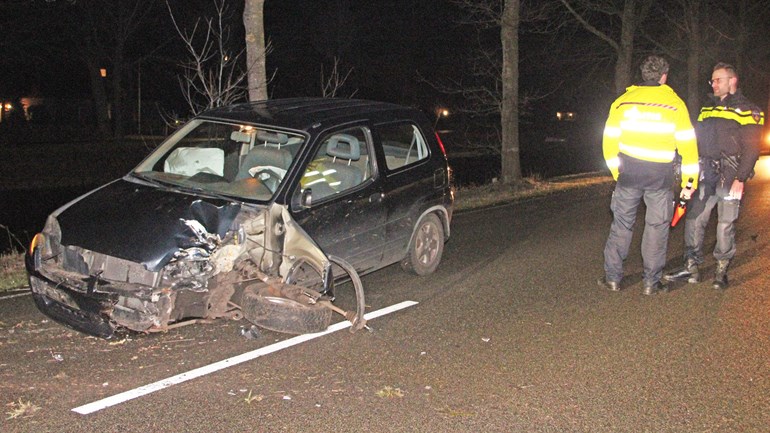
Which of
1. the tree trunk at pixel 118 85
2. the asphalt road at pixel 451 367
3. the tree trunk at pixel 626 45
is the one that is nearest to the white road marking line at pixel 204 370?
the asphalt road at pixel 451 367

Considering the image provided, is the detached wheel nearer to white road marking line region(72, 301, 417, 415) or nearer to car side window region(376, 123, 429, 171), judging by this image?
car side window region(376, 123, 429, 171)

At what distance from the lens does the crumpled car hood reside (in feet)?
18.0

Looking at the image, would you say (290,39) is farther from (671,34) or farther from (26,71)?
(671,34)

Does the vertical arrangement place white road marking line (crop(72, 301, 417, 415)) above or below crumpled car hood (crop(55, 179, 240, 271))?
below

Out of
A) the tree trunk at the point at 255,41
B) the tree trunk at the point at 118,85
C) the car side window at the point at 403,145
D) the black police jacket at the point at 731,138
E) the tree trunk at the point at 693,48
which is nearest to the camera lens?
the black police jacket at the point at 731,138

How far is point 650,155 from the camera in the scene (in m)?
6.96

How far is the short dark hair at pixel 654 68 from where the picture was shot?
270 inches

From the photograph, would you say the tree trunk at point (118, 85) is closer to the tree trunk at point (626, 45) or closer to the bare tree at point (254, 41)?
the tree trunk at point (626, 45)

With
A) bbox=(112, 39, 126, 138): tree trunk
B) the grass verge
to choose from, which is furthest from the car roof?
bbox=(112, 39, 126, 138): tree trunk

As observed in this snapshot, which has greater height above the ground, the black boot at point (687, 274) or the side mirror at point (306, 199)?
the side mirror at point (306, 199)

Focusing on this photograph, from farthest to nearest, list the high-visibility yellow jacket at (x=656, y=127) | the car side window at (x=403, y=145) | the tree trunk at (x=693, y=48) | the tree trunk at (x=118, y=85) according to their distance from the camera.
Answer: the tree trunk at (x=118, y=85)
the tree trunk at (x=693, y=48)
the car side window at (x=403, y=145)
the high-visibility yellow jacket at (x=656, y=127)

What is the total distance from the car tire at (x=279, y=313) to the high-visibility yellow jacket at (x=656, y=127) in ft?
10.6

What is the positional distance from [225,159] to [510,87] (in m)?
10.0

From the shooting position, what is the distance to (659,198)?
7.12m
